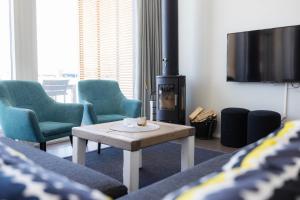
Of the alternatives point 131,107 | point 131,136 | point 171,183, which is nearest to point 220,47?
point 131,107

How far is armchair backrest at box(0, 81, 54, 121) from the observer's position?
9.62ft

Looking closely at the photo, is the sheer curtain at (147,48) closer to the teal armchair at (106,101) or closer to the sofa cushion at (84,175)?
the teal armchair at (106,101)

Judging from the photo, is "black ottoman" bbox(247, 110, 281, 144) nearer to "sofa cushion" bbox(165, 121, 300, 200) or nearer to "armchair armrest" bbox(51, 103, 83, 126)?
"armchair armrest" bbox(51, 103, 83, 126)

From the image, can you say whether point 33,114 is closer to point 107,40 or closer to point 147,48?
point 107,40

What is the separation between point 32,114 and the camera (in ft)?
8.38

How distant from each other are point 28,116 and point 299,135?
93.2 inches

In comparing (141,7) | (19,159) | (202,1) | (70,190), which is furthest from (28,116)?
(202,1)

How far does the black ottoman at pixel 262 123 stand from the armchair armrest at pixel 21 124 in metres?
2.33

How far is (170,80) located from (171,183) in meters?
3.15

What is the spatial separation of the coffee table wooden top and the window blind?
215 cm

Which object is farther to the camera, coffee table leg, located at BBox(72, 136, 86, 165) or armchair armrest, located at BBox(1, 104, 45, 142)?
armchair armrest, located at BBox(1, 104, 45, 142)

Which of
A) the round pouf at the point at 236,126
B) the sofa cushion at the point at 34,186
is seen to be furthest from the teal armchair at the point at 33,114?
the sofa cushion at the point at 34,186

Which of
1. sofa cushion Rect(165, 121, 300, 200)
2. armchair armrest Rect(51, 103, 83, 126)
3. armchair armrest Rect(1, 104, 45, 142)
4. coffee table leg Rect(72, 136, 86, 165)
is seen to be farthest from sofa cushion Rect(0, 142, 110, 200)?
armchair armrest Rect(51, 103, 83, 126)

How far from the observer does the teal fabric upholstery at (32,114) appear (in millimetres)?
2592
